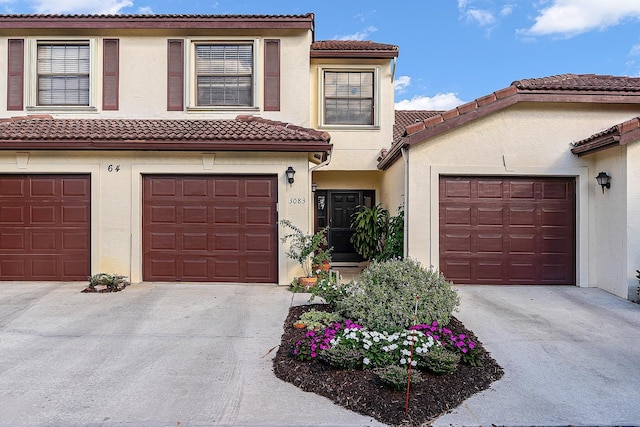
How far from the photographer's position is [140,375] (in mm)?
4277

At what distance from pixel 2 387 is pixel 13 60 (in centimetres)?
917

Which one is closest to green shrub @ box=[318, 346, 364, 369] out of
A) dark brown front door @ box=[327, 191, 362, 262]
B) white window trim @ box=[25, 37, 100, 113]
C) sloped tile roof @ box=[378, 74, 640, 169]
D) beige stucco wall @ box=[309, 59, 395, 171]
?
sloped tile roof @ box=[378, 74, 640, 169]

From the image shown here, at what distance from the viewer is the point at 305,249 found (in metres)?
8.17

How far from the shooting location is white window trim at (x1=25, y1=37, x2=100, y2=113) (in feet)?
32.4

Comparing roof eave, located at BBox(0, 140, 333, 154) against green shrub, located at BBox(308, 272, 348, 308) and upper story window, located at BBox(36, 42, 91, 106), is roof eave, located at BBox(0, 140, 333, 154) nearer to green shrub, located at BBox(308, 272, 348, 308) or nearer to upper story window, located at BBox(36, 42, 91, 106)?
upper story window, located at BBox(36, 42, 91, 106)

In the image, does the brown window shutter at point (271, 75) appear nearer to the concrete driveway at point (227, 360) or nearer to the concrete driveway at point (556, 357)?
the concrete driveway at point (227, 360)

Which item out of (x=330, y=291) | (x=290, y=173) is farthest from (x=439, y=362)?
(x=290, y=173)

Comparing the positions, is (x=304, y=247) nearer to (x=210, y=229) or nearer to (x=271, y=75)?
(x=210, y=229)

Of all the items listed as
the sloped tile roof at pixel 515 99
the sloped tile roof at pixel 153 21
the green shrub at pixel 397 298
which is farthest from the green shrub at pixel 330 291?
the sloped tile roof at pixel 153 21

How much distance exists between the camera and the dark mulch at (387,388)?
3463 millimetres

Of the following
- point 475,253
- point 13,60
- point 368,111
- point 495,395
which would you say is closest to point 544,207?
point 475,253

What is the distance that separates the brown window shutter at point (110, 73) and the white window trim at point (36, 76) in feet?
0.60

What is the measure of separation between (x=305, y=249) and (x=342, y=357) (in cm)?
418

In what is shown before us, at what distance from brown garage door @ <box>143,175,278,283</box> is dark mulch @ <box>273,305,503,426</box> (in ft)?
13.7
